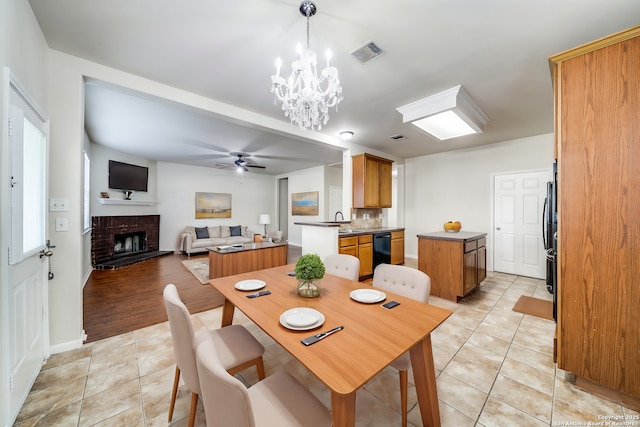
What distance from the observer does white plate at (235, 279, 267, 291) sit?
164cm

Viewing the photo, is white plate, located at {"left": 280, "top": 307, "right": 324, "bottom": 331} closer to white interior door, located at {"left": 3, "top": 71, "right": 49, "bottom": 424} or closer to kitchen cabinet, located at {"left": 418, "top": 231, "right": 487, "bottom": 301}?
white interior door, located at {"left": 3, "top": 71, "right": 49, "bottom": 424}

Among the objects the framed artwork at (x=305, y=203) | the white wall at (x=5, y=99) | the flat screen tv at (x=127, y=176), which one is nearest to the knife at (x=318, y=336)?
the white wall at (x=5, y=99)

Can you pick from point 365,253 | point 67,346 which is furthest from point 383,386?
point 67,346

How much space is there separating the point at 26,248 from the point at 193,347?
1.53 meters

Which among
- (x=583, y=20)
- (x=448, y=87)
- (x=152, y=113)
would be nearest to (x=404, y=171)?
(x=448, y=87)

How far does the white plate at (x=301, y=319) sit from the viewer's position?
1106 mm

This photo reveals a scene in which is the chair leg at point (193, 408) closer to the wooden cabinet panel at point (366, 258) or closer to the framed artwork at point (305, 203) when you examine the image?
the wooden cabinet panel at point (366, 258)

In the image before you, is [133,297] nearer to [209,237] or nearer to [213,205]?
[209,237]

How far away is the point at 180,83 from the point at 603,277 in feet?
13.0

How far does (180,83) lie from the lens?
2605mm

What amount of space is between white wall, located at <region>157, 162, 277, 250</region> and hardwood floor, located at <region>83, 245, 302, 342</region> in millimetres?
1916

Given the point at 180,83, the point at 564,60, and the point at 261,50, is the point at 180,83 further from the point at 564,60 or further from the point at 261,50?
the point at 564,60

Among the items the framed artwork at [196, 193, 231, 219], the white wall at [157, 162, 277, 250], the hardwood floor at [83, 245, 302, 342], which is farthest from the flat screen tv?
the hardwood floor at [83, 245, 302, 342]

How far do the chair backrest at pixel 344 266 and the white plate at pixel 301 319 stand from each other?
0.87m
